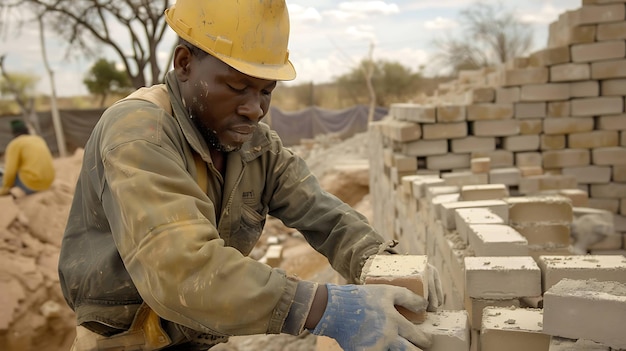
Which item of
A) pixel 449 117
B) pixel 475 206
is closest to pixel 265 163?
pixel 475 206

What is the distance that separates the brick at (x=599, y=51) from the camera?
599 centimetres

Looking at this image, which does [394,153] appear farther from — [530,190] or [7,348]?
[7,348]

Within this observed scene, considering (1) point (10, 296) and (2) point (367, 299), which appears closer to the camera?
(2) point (367, 299)

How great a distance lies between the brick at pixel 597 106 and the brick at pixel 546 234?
3034mm

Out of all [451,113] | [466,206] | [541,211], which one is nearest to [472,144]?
[451,113]

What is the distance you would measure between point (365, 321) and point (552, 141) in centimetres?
522

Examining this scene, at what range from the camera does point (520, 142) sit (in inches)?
241

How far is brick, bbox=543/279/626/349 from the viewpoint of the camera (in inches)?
65.7

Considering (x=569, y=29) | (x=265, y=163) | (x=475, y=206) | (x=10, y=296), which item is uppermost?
(x=569, y=29)

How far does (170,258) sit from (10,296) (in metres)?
7.01

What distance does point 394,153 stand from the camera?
6160mm

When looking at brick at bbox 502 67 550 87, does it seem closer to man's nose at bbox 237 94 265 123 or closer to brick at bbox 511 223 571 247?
brick at bbox 511 223 571 247

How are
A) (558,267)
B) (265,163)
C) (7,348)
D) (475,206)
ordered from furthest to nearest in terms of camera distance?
(7,348) → (475,206) → (265,163) → (558,267)

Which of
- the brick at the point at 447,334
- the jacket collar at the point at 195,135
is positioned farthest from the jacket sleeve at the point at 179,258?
the brick at the point at 447,334
